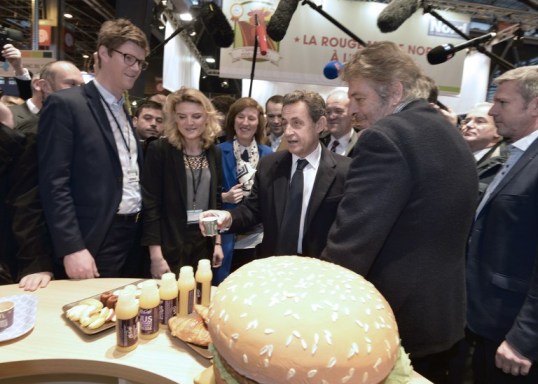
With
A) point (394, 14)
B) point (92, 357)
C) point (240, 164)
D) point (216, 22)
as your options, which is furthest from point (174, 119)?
point (92, 357)

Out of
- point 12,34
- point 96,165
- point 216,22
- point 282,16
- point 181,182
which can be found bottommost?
point 181,182

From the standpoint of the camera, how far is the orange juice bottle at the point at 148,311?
110 cm

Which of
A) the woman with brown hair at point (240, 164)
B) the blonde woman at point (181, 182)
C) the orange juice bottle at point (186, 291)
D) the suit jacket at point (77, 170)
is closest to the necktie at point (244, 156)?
the woman with brown hair at point (240, 164)

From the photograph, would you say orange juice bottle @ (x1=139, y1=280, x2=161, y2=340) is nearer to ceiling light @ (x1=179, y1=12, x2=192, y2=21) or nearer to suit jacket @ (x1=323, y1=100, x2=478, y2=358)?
suit jacket @ (x1=323, y1=100, x2=478, y2=358)

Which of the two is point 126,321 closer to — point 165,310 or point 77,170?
point 165,310

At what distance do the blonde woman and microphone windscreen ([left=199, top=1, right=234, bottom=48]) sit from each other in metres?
0.62

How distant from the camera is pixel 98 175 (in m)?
1.64

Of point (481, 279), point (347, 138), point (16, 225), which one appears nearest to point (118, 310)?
point (16, 225)

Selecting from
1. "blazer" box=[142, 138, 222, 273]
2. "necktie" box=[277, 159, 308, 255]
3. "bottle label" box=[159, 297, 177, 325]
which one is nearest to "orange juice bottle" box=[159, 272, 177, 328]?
"bottle label" box=[159, 297, 177, 325]

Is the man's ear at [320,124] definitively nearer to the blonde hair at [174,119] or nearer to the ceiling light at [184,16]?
the blonde hair at [174,119]

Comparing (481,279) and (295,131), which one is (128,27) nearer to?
(295,131)

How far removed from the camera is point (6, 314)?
1.07m

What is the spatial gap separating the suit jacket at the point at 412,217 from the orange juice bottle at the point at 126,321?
2.05ft

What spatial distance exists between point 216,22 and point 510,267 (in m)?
2.38
